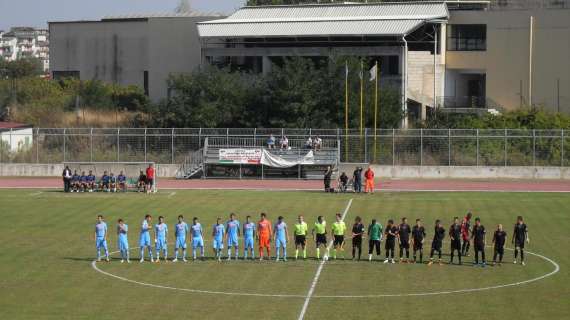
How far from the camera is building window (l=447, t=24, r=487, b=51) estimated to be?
7831cm

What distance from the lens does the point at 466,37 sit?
3108 inches

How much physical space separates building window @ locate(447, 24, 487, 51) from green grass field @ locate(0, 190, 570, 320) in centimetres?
3392

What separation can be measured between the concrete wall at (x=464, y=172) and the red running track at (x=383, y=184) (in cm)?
81

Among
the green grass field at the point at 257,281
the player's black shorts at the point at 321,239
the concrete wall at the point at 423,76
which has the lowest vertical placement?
the green grass field at the point at 257,281

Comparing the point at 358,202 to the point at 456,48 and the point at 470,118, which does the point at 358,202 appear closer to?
the point at 470,118

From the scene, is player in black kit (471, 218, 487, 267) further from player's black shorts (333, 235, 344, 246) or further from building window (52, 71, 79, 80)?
building window (52, 71, 79, 80)

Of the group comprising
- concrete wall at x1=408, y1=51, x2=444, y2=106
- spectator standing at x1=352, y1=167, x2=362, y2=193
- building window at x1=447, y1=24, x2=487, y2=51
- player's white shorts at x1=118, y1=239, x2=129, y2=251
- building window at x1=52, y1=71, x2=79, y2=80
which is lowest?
player's white shorts at x1=118, y1=239, x2=129, y2=251

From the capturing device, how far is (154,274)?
31312mm

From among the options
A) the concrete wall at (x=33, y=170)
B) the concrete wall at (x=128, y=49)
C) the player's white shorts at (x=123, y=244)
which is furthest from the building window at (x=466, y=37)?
the player's white shorts at (x=123, y=244)

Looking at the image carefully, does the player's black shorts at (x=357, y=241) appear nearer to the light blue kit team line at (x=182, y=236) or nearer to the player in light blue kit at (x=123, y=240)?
the light blue kit team line at (x=182, y=236)

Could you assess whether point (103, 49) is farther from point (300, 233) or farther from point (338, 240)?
point (338, 240)

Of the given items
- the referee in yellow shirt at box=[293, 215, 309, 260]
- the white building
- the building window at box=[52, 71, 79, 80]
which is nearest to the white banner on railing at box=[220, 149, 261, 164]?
the white building

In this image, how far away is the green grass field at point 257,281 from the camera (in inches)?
1032

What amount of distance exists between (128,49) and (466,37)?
3016 centimetres
